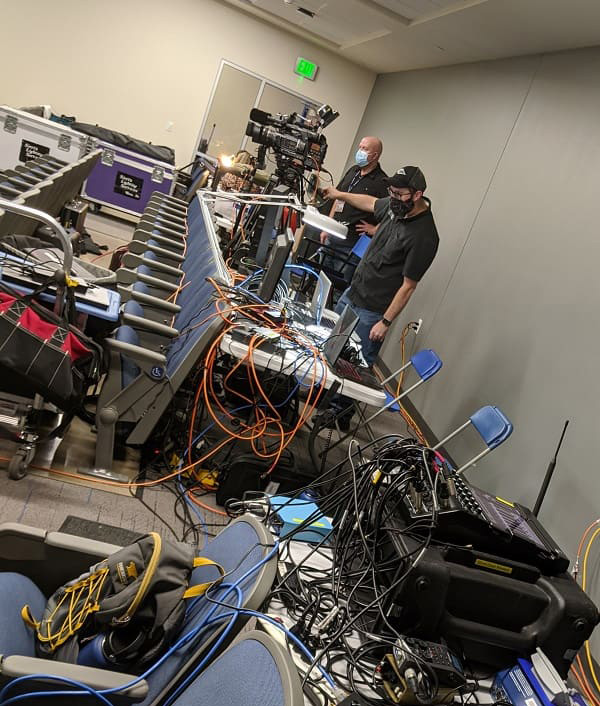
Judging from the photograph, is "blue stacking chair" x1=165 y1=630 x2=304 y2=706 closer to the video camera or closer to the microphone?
the video camera

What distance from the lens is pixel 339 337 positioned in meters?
3.03

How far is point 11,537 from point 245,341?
1504mm

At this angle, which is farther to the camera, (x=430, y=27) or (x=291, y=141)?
(x=430, y=27)

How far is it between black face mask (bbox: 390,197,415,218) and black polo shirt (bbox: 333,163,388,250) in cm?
118

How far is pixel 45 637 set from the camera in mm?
1369

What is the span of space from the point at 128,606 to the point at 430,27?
609 centimetres

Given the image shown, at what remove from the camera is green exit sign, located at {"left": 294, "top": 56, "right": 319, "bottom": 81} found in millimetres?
9422

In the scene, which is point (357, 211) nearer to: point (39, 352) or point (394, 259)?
point (394, 259)

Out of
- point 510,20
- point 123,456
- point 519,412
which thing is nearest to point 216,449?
point 123,456

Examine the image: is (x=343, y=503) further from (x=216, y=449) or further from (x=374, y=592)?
(x=216, y=449)

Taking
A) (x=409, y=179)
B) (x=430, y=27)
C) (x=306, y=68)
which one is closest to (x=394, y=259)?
(x=409, y=179)

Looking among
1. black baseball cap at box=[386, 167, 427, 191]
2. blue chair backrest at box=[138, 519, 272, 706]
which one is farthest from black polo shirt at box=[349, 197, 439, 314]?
blue chair backrest at box=[138, 519, 272, 706]

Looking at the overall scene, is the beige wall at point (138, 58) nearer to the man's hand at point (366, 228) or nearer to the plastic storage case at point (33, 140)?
the plastic storage case at point (33, 140)

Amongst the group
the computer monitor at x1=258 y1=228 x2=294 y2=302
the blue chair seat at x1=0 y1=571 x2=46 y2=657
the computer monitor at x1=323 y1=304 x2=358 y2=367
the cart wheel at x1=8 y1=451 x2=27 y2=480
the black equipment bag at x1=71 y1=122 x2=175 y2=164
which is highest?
the black equipment bag at x1=71 y1=122 x2=175 y2=164
